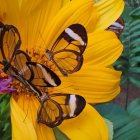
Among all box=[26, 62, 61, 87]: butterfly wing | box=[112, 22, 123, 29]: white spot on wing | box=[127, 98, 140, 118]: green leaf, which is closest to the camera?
box=[26, 62, 61, 87]: butterfly wing

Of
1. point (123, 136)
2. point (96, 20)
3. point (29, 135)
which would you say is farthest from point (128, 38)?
point (29, 135)

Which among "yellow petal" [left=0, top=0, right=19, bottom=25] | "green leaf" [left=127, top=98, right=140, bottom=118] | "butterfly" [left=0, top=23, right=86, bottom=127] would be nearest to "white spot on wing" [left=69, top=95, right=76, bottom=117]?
"butterfly" [left=0, top=23, right=86, bottom=127]

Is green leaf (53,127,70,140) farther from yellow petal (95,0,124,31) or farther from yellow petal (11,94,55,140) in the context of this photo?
yellow petal (95,0,124,31)

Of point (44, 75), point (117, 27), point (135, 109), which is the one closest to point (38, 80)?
point (44, 75)

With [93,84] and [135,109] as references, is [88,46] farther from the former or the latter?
[135,109]

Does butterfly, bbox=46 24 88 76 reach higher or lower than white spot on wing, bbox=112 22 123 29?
higher

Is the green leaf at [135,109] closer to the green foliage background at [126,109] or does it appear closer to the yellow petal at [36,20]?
the green foliage background at [126,109]

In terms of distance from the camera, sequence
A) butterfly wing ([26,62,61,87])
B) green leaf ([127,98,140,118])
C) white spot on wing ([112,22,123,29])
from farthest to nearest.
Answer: green leaf ([127,98,140,118]) < white spot on wing ([112,22,123,29]) < butterfly wing ([26,62,61,87])

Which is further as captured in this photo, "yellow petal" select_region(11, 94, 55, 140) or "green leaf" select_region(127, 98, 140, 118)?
"green leaf" select_region(127, 98, 140, 118)
